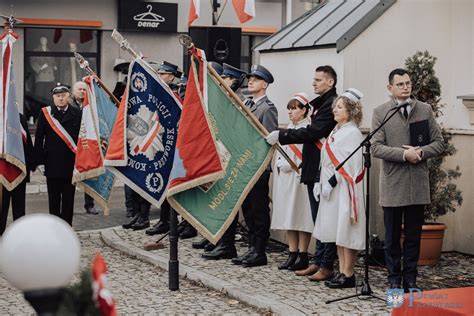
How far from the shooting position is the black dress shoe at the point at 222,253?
433 inches

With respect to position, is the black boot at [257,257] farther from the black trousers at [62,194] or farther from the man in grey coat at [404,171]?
the black trousers at [62,194]

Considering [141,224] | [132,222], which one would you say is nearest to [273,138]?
[141,224]

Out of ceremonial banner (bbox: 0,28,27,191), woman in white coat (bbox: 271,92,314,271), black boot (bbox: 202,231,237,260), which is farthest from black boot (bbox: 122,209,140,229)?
woman in white coat (bbox: 271,92,314,271)

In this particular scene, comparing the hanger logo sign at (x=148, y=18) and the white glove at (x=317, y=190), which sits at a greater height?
the hanger logo sign at (x=148, y=18)

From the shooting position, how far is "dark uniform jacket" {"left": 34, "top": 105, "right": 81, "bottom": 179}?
42.3ft

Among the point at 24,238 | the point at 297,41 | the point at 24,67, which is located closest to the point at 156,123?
the point at 297,41

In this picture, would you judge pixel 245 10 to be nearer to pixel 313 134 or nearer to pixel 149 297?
pixel 313 134

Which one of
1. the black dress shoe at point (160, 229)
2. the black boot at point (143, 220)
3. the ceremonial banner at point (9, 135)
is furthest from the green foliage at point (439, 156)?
the ceremonial banner at point (9, 135)

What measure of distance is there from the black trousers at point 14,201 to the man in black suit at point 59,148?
42 cm

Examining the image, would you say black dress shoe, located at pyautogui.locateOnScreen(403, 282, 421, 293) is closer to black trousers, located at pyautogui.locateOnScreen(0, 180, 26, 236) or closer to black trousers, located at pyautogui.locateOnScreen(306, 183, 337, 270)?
black trousers, located at pyautogui.locateOnScreen(306, 183, 337, 270)

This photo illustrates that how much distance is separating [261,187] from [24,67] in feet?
49.2

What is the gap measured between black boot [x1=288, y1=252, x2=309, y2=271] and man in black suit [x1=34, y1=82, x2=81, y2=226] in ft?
12.7

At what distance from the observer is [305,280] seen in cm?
966

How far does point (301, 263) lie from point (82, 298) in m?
Result: 7.00
